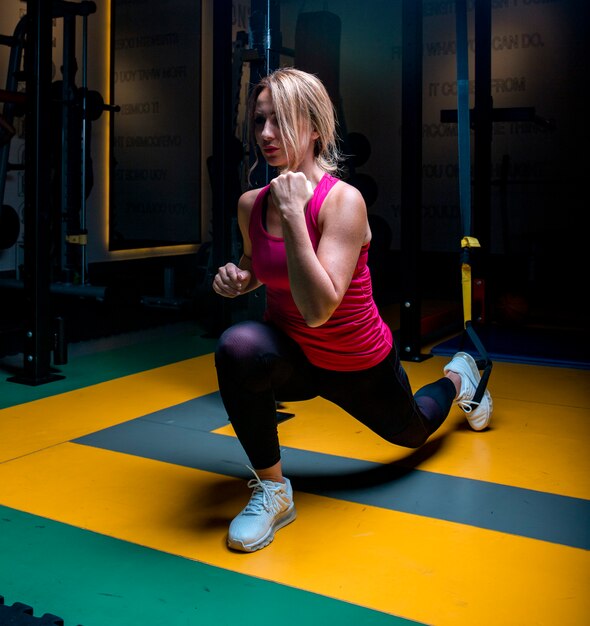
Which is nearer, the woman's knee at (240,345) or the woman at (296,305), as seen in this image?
the woman at (296,305)

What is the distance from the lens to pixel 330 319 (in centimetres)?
190

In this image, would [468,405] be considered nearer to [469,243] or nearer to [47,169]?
[469,243]

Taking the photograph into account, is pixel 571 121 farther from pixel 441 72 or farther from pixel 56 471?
pixel 56 471

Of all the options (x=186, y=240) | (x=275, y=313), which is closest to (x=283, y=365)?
(x=275, y=313)

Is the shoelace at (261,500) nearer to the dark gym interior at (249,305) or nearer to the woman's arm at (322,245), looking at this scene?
the dark gym interior at (249,305)

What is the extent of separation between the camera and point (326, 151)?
1920 millimetres

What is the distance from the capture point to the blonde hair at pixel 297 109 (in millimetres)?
1792

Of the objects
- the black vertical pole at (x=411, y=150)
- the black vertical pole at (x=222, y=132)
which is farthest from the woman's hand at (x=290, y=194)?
the black vertical pole at (x=222, y=132)

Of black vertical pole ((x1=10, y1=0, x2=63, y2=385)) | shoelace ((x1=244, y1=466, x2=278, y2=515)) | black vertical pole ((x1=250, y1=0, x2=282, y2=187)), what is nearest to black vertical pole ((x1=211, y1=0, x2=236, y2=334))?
black vertical pole ((x1=10, y1=0, x2=63, y2=385))

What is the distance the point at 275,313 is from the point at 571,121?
4.77 meters

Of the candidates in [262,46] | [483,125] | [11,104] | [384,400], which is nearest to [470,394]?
[384,400]

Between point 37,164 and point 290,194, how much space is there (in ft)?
6.60

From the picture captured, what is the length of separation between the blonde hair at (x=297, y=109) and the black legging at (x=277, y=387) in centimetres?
42

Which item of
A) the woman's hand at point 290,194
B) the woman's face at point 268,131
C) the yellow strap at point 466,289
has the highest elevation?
the woman's face at point 268,131
